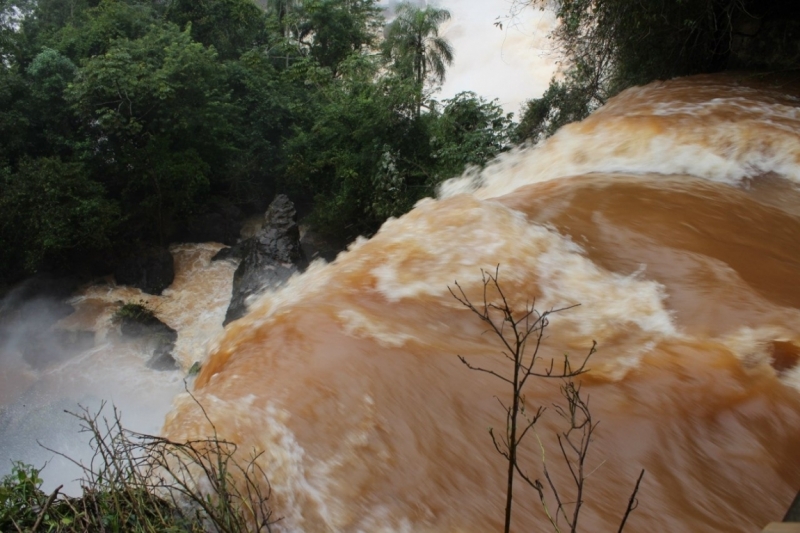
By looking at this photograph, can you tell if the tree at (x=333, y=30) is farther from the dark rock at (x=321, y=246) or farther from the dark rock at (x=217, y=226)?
the dark rock at (x=321, y=246)

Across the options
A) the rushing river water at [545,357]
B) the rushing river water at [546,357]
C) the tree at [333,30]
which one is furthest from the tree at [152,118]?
the rushing river water at [546,357]

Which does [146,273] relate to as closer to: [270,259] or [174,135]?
[174,135]

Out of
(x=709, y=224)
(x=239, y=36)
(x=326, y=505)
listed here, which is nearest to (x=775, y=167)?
(x=709, y=224)

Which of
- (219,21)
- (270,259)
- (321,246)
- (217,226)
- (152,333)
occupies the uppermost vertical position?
(219,21)

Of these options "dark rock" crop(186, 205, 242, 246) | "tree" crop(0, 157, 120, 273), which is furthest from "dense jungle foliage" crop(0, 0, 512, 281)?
"dark rock" crop(186, 205, 242, 246)

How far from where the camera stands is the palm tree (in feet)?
61.0

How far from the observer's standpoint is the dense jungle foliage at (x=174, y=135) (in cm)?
1256

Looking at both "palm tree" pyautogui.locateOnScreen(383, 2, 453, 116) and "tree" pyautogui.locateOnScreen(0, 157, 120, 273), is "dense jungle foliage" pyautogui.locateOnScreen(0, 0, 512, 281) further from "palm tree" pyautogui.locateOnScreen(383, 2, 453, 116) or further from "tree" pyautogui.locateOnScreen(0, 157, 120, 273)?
"palm tree" pyautogui.locateOnScreen(383, 2, 453, 116)

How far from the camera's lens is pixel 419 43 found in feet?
61.9

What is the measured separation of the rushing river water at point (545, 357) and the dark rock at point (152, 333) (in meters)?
7.87

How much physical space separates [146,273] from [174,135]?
3470 mm

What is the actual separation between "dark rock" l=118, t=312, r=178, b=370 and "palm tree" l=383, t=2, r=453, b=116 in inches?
403

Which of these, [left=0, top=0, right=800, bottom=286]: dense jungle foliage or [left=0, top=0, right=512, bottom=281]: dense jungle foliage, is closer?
[left=0, top=0, right=800, bottom=286]: dense jungle foliage

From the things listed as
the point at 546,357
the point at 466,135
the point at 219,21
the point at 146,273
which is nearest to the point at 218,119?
the point at 146,273
